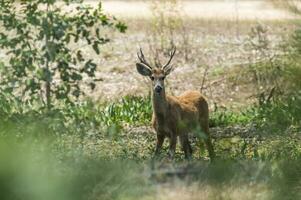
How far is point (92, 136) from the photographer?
408 inches

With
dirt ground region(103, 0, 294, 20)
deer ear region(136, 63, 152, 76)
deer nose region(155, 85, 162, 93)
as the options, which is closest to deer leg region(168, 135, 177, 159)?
deer nose region(155, 85, 162, 93)

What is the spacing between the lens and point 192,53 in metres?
20.6

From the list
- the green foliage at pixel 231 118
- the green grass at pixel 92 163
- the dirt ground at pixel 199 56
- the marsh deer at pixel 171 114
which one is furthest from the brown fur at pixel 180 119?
the dirt ground at pixel 199 56

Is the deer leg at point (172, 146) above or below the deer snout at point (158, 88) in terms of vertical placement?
below

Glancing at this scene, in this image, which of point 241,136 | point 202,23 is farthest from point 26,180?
point 202,23

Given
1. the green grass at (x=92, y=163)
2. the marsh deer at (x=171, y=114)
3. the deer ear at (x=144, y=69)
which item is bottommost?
the marsh deer at (x=171, y=114)

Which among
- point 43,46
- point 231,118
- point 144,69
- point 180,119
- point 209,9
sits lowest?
point 209,9

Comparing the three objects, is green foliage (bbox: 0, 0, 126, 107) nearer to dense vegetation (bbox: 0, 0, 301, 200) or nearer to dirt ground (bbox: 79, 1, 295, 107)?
dense vegetation (bbox: 0, 0, 301, 200)

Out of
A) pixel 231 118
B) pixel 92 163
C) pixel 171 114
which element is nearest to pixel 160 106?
pixel 171 114

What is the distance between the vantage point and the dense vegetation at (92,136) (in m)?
6.47

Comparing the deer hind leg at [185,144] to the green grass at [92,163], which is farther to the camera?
the deer hind leg at [185,144]

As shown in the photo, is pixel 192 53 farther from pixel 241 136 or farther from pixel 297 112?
pixel 297 112

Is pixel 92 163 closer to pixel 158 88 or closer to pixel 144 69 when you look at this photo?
pixel 158 88

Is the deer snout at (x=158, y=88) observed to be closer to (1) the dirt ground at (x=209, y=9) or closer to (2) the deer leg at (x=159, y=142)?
(2) the deer leg at (x=159, y=142)
